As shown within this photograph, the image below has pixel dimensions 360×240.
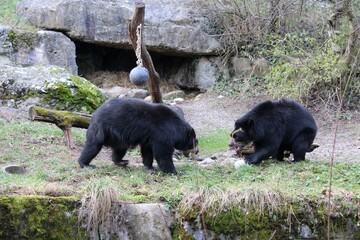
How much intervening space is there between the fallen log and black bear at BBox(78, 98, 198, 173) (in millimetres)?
1351

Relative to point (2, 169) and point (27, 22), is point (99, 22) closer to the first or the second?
point (27, 22)

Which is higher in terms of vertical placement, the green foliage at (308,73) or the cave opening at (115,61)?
the green foliage at (308,73)

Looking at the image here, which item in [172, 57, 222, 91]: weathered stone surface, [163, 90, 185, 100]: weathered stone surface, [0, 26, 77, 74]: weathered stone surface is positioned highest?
[0, 26, 77, 74]: weathered stone surface

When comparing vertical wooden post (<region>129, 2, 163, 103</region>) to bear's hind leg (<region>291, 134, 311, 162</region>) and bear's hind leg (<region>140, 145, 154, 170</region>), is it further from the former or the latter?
bear's hind leg (<region>291, 134, 311, 162</region>)

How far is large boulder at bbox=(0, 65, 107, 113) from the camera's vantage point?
10352mm

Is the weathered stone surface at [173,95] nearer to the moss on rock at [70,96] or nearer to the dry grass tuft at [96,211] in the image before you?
the moss on rock at [70,96]

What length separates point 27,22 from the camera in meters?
15.2

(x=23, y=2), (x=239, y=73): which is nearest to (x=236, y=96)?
(x=239, y=73)

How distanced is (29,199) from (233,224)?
1976mm

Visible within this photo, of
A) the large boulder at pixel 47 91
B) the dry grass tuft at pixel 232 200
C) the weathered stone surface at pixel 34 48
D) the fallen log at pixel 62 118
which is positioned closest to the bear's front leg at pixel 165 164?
the dry grass tuft at pixel 232 200

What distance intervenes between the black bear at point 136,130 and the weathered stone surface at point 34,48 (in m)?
6.95

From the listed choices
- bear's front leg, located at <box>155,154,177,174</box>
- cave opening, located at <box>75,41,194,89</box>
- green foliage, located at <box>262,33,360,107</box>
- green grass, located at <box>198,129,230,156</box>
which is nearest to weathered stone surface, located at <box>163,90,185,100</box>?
cave opening, located at <box>75,41,194,89</box>

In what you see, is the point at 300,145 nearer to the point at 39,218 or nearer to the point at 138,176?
the point at 138,176

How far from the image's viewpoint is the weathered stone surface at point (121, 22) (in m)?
15.3
